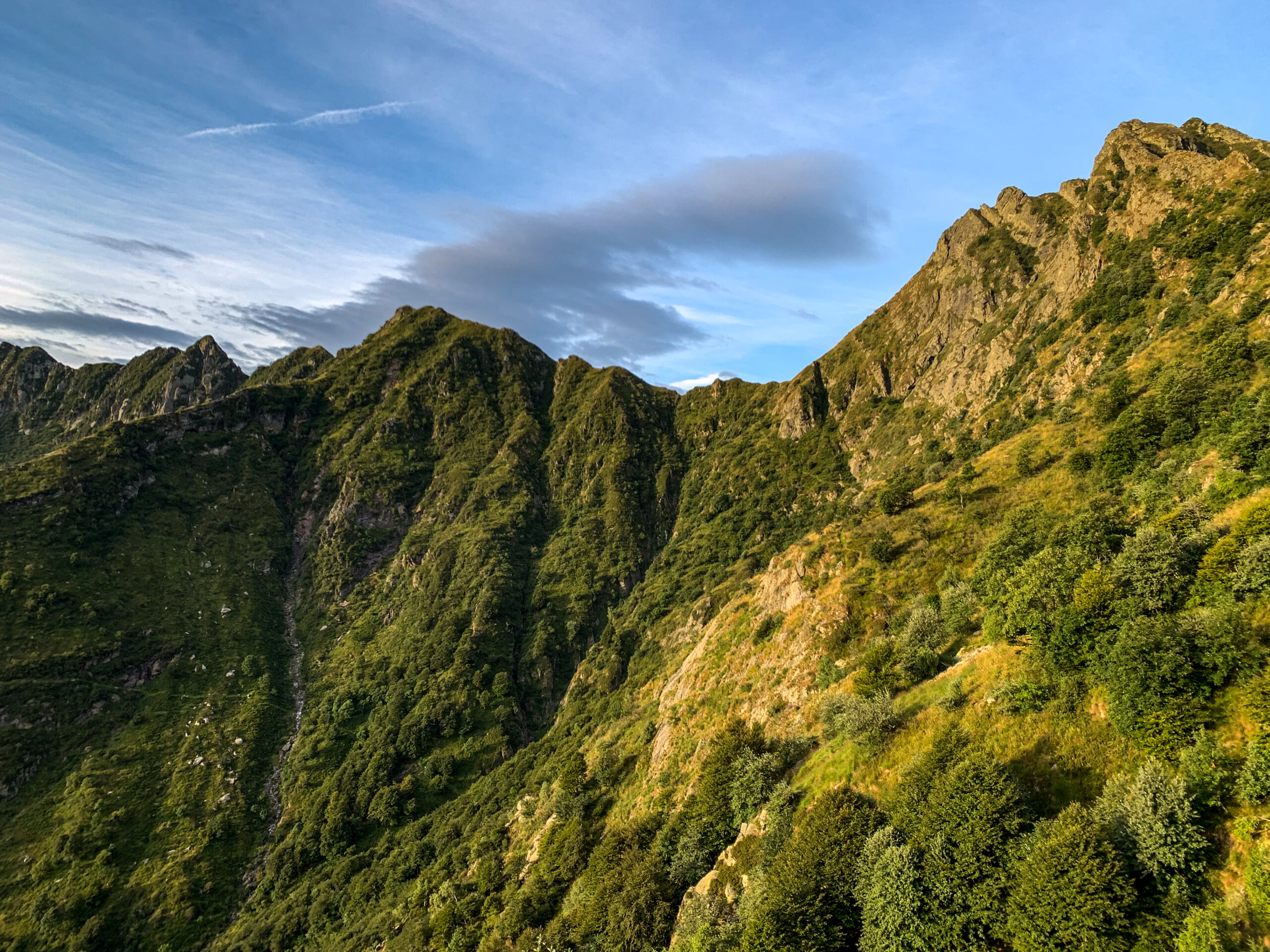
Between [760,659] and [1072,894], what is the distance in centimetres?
3555

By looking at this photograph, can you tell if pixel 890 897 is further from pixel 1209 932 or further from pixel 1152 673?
pixel 1152 673

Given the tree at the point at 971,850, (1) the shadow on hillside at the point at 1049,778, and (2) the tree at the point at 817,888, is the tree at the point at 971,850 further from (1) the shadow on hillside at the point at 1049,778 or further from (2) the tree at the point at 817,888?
(2) the tree at the point at 817,888

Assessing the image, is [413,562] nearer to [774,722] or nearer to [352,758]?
[352,758]

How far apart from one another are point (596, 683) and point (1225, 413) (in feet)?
Answer: 393

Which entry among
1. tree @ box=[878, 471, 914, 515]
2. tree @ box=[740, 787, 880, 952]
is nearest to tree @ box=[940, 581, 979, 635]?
tree @ box=[740, 787, 880, 952]

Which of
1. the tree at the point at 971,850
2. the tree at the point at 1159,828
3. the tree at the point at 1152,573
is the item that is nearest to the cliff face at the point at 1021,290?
the tree at the point at 1152,573

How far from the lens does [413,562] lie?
170625 mm

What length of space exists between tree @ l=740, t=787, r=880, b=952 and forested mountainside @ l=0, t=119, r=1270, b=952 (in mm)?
199

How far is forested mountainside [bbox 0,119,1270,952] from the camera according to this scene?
19375mm

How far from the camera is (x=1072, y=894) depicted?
51.5 ft

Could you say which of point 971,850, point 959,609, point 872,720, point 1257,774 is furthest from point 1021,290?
point 971,850

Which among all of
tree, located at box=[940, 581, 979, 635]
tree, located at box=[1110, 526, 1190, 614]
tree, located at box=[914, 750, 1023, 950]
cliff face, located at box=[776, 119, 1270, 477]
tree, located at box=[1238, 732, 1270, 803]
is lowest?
tree, located at box=[914, 750, 1023, 950]

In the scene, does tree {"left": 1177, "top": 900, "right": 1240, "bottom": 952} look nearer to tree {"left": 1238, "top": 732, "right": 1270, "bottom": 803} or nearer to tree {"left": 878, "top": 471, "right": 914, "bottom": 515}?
tree {"left": 1238, "top": 732, "right": 1270, "bottom": 803}

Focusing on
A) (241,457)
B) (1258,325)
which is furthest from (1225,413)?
(241,457)
